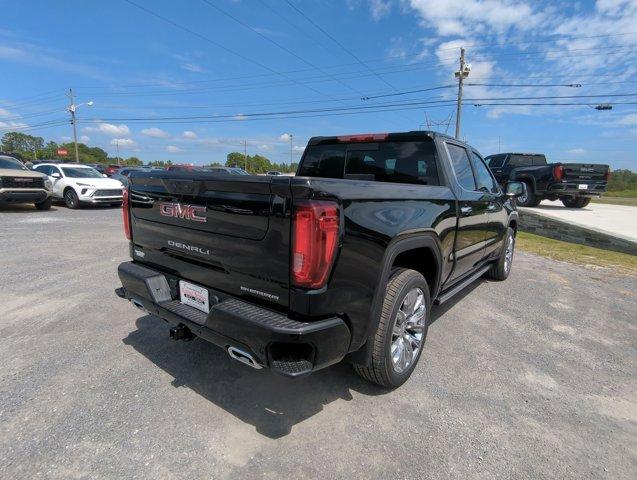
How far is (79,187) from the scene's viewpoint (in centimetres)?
1320

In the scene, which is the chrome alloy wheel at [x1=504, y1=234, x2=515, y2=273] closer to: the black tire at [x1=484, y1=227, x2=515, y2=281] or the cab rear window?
the black tire at [x1=484, y1=227, x2=515, y2=281]

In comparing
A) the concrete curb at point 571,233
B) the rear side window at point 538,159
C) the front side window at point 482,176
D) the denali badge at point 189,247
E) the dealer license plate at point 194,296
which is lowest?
the concrete curb at point 571,233

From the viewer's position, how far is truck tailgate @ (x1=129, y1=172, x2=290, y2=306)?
2.10m

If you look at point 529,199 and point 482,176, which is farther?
point 529,199

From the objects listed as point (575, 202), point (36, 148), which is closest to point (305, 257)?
point (575, 202)

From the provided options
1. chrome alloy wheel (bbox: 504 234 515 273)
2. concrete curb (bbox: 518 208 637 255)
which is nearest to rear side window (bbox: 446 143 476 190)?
chrome alloy wheel (bbox: 504 234 515 273)

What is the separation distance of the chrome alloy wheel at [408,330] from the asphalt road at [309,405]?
0.72 feet

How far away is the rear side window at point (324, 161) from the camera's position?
13.1ft

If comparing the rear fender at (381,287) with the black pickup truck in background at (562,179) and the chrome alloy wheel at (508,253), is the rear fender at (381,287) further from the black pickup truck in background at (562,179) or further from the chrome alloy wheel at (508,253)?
the black pickup truck in background at (562,179)

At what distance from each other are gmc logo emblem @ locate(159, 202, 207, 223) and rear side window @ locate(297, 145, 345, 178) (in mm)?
1851

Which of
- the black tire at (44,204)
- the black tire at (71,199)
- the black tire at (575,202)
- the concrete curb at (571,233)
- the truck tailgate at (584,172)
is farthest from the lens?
the black tire at (575,202)

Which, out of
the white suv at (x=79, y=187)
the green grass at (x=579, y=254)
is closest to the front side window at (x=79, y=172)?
the white suv at (x=79, y=187)

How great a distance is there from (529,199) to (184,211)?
15.3 m

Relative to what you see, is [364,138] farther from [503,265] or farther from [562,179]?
[562,179]
